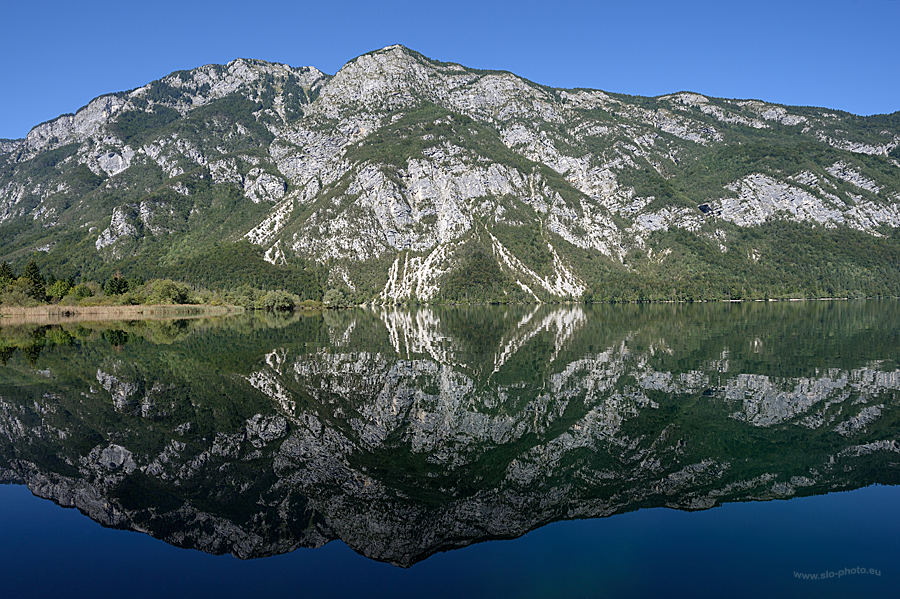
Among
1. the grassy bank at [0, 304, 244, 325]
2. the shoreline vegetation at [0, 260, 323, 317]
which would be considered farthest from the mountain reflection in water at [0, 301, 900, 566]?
the shoreline vegetation at [0, 260, 323, 317]

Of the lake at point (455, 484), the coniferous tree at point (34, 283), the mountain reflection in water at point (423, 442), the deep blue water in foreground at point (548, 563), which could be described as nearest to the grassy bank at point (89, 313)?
the coniferous tree at point (34, 283)

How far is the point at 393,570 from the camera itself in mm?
10367

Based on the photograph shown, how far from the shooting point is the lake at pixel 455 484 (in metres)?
10.1

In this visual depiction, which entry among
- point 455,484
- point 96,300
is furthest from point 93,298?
point 455,484

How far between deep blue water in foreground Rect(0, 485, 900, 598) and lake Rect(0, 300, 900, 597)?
49 millimetres

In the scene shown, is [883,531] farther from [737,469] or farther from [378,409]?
[378,409]

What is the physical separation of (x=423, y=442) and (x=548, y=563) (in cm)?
834

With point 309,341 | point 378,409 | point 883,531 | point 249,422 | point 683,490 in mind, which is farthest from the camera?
point 309,341

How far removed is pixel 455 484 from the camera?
14.4 metres

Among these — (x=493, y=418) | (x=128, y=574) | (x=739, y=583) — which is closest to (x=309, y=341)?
(x=493, y=418)

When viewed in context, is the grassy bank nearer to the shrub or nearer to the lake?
the shrub

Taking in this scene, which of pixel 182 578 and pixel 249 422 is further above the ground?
pixel 249 422

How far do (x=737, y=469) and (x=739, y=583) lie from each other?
671cm

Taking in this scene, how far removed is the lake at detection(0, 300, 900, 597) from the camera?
1009 cm
